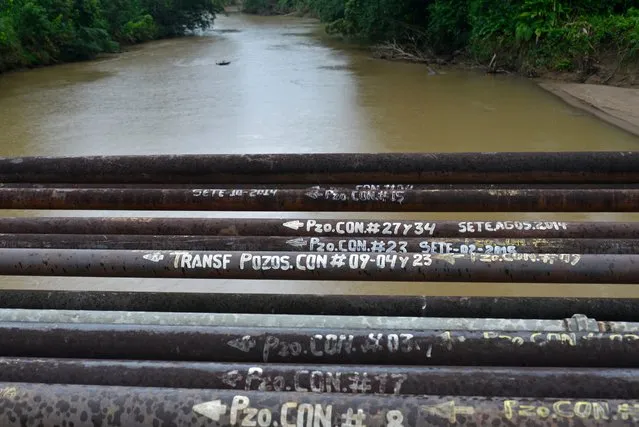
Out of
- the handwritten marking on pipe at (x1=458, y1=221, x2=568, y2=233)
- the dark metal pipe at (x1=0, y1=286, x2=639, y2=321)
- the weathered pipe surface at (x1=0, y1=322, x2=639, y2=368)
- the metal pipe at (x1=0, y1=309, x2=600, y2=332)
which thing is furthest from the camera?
the handwritten marking on pipe at (x1=458, y1=221, x2=568, y2=233)

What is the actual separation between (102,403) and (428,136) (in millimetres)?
8468

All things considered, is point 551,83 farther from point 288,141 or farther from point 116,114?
point 116,114

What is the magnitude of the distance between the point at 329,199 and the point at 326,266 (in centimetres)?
42

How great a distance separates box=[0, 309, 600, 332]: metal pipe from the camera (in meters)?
1.36

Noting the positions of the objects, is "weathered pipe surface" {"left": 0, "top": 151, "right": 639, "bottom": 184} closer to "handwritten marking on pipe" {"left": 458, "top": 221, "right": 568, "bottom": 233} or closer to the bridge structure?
the bridge structure

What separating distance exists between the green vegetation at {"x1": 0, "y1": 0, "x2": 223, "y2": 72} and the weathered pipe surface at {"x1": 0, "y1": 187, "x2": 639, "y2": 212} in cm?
1681

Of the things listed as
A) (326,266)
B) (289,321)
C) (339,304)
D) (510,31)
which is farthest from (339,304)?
(510,31)

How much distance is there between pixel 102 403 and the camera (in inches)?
41.7

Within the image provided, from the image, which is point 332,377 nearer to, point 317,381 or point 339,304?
point 317,381

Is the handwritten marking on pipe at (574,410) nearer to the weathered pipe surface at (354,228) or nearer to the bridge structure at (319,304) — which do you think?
the bridge structure at (319,304)

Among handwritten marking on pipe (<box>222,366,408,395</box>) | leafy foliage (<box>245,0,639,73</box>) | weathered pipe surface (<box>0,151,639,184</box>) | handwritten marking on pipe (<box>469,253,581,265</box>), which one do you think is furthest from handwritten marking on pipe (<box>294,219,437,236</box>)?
leafy foliage (<box>245,0,639,73</box>)

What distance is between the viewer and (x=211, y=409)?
3.42ft

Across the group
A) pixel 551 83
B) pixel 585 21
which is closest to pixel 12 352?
pixel 551 83

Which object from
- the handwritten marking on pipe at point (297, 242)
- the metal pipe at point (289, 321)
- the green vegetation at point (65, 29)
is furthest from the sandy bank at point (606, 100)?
the green vegetation at point (65, 29)
